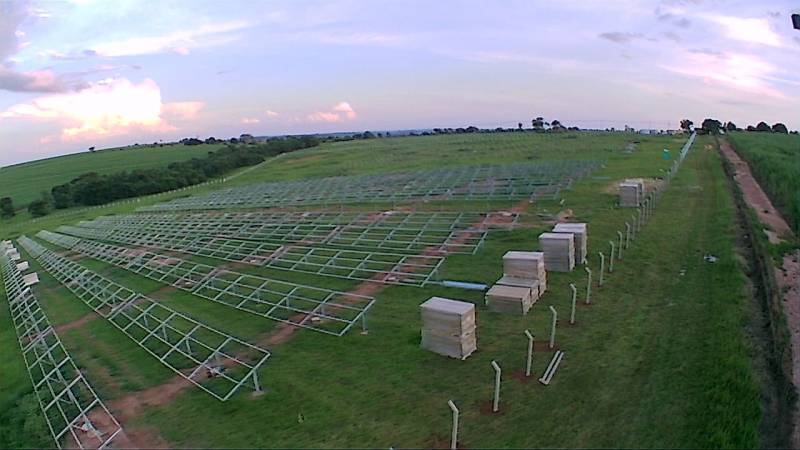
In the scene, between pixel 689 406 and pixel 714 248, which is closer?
pixel 689 406

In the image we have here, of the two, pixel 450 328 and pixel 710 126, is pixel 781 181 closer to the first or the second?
pixel 450 328

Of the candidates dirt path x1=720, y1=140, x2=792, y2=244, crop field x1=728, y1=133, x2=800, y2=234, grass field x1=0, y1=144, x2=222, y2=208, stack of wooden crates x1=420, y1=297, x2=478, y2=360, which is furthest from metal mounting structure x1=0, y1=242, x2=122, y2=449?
grass field x1=0, y1=144, x2=222, y2=208

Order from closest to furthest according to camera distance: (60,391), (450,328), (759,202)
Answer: (450,328)
(60,391)
(759,202)

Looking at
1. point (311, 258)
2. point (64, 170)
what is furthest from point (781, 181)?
point (64, 170)

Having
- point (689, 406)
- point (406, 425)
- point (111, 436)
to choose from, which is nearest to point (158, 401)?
point (111, 436)

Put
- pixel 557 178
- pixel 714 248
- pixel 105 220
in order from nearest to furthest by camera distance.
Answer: pixel 714 248 < pixel 557 178 < pixel 105 220

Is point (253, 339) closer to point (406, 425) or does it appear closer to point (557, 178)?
point (406, 425)

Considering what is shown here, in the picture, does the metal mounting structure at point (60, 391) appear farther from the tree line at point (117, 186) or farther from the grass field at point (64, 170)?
the grass field at point (64, 170)
